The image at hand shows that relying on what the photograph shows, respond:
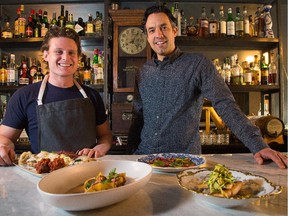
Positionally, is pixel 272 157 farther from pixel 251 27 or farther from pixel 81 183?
pixel 251 27

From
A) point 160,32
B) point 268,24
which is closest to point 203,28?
point 268,24

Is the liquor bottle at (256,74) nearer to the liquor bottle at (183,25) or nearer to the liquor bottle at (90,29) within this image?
the liquor bottle at (183,25)

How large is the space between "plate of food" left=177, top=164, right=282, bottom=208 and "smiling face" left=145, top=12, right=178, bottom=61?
93 centimetres

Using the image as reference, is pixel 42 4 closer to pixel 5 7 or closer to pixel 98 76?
pixel 5 7

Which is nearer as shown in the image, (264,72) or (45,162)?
(45,162)

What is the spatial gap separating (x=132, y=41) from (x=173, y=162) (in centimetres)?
176

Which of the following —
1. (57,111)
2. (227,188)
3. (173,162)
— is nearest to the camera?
(227,188)

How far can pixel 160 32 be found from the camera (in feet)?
4.80

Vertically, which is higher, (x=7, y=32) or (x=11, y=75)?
(x=7, y=32)

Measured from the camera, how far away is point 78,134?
1.41m

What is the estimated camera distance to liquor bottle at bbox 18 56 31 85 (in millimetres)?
2532

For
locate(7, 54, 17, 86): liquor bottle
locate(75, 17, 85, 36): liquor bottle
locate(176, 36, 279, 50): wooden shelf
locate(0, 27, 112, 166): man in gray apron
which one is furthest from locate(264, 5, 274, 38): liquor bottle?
locate(7, 54, 17, 86): liquor bottle

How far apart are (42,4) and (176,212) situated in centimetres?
282

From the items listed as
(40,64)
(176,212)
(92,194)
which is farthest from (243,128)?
(40,64)
